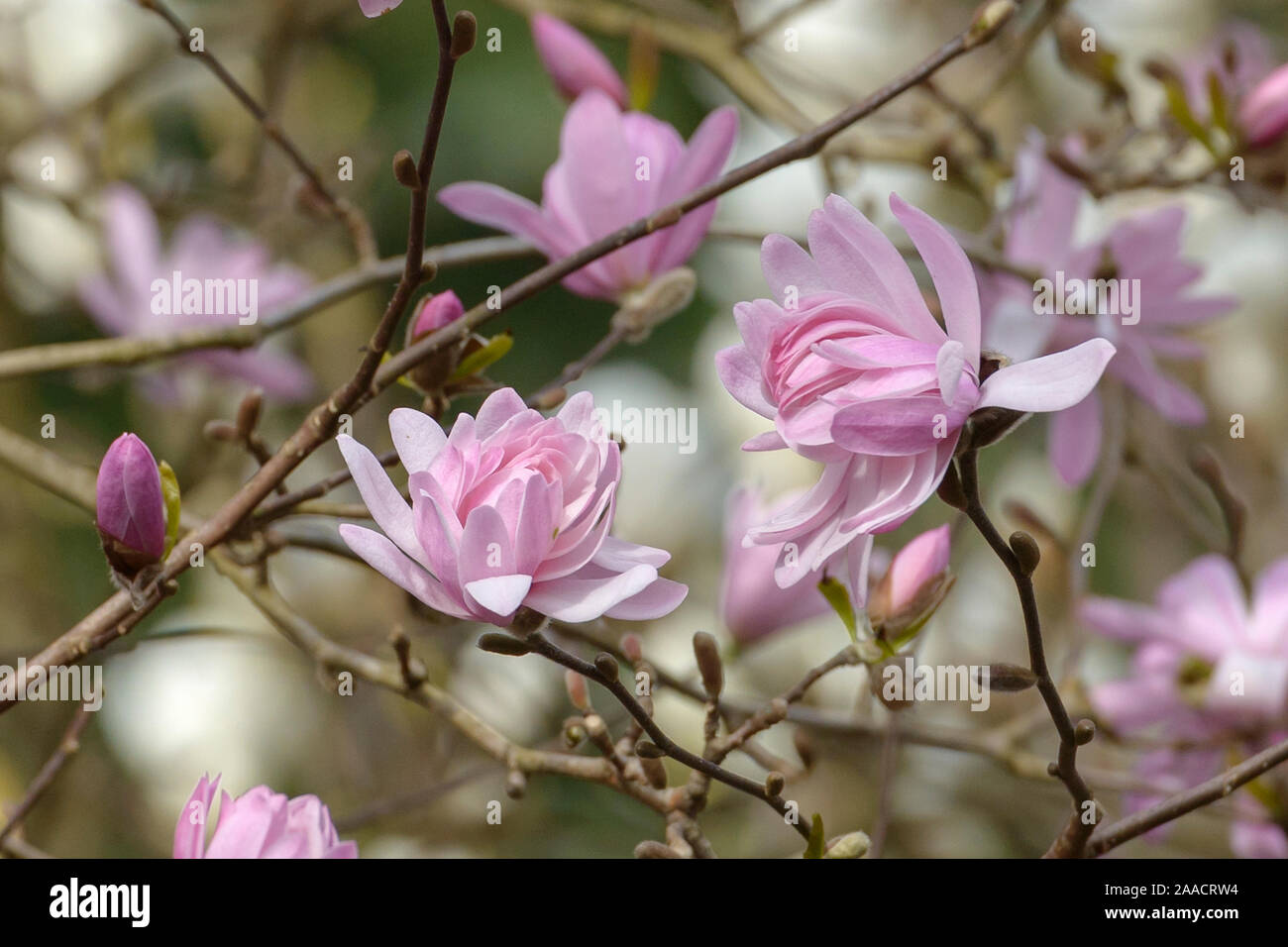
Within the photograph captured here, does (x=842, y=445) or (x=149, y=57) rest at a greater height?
(x=149, y=57)

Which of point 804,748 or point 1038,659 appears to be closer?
point 1038,659

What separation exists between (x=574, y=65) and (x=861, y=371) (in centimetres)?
41

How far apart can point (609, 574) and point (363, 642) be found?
1.00 m

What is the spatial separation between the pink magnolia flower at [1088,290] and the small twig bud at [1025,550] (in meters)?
0.40

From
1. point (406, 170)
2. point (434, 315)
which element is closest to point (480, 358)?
point (434, 315)

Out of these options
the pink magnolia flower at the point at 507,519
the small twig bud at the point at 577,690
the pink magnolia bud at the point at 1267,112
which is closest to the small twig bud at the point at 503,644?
the pink magnolia flower at the point at 507,519

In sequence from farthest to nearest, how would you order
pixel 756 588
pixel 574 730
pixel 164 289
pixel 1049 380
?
pixel 164 289, pixel 756 588, pixel 574 730, pixel 1049 380

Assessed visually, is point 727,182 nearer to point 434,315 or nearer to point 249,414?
point 434,315

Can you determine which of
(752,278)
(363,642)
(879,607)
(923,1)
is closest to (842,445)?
(879,607)

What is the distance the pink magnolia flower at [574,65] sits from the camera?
0.83 meters

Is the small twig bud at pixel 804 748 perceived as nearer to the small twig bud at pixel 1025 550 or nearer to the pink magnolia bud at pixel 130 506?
the small twig bud at pixel 1025 550

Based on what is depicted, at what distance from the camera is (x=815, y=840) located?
0.57 m

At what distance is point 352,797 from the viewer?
1626mm
